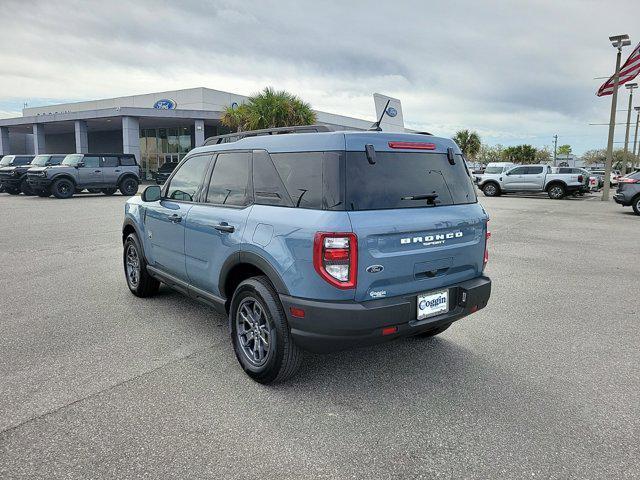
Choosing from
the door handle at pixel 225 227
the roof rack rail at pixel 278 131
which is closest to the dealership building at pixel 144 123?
the roof rack rail at pixel 278 131

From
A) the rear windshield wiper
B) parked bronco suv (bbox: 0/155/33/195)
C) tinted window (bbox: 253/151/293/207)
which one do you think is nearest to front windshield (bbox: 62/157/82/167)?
parked bronco suv (bbox: 0/155/33/195)

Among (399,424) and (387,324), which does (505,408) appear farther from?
(387,324)

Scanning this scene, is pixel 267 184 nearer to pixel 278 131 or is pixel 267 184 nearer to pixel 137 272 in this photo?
pixel 278 131

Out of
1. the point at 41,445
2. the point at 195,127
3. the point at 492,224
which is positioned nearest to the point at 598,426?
the point at 41,445

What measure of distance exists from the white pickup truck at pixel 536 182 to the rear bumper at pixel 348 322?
24041 mm

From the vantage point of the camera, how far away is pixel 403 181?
329cm

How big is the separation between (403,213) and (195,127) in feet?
119

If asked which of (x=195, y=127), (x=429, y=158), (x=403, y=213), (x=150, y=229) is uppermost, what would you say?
(x=195, y=127)

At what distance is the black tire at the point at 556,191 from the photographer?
79.2 feet

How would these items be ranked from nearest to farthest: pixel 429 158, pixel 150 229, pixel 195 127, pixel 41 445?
pixel 41 445 < pixel 429 158 < pixel 150 229 < pixel 195 127

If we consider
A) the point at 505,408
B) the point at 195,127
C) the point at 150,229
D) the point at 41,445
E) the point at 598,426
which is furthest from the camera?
the point at 195,127

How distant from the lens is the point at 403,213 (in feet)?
10.4

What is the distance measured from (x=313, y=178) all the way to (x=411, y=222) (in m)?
0.73

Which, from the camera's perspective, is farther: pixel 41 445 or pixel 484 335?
pixel 484 335
